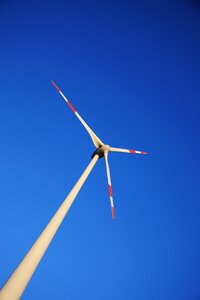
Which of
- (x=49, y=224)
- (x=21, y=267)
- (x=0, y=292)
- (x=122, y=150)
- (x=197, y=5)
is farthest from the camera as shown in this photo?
(x=122, y=150)

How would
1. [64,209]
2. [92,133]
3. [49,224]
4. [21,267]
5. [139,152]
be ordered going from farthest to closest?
[139,152], [92,133], [64,209], [49,224], [21,267]

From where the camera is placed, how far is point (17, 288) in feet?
13.8

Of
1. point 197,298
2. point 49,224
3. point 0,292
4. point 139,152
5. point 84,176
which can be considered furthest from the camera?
point 197,298

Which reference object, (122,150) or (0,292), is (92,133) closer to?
(122,150)

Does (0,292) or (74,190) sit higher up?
(74,190)

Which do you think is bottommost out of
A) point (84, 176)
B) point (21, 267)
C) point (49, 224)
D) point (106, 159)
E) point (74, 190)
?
point (21, 267)

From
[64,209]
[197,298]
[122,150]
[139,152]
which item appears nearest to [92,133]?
[122,150]

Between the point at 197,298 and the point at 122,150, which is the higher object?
the point at 197,298

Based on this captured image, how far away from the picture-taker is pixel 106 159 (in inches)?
539

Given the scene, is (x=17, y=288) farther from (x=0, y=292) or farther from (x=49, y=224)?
(x=49, y=224)

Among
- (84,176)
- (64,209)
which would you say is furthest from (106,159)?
(64,209)

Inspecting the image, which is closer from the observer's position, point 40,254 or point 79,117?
point 40,254

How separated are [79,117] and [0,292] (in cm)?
1087

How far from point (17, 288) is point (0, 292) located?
12.3 inches
